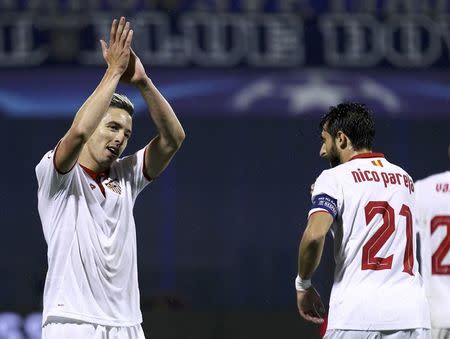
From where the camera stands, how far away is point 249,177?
9.10 metres

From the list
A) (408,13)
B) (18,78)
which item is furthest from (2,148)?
(408,13)

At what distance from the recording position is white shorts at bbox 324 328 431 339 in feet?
13.2

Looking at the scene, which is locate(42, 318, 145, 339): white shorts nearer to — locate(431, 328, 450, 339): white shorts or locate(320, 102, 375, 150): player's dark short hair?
locate(320, 102, 375, 150): player's dark short hair

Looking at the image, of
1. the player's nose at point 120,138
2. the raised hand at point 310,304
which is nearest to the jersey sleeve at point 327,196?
the raised hand at point 310,304

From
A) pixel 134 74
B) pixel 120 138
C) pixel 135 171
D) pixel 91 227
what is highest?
pixel 134 74

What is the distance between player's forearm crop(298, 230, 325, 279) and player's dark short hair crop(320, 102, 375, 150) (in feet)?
1.41

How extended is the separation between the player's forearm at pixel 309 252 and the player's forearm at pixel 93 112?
2.77 ft

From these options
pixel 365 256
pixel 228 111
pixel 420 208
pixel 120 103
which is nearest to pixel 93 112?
pixel 120 103

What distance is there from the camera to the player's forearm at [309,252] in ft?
13.1

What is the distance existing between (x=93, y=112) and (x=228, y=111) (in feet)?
16.4

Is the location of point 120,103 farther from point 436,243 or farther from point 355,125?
point 436,243

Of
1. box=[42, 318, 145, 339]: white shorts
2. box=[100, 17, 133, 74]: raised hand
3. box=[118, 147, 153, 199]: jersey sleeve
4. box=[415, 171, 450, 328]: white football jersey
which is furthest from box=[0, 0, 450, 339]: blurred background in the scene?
box=[100, 17, 133, 74]: raised hand

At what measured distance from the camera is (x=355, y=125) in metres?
4.20

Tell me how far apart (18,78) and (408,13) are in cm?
304
